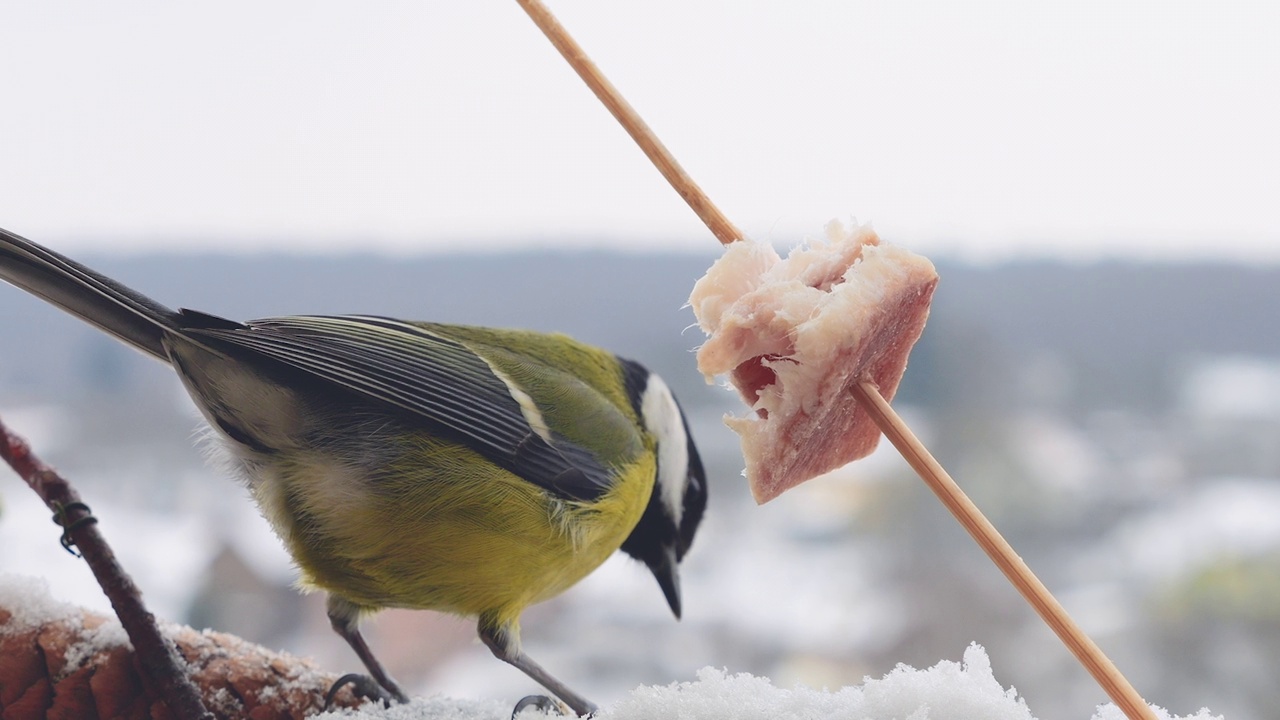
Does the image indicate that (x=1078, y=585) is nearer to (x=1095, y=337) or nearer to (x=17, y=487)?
(x=1095, y=337)

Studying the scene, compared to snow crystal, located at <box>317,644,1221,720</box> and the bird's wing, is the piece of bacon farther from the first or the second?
the bird's wing

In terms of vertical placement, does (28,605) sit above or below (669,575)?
above

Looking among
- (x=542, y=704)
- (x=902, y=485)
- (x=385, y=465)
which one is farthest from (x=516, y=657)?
(x=902, y=485)

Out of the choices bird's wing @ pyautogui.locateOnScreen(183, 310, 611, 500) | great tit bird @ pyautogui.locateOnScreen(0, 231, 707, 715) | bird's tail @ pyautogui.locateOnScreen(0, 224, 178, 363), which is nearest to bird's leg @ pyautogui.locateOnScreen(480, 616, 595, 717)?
great tit bird @ pyautogui.locateOnScreen(0, 231, 707, 715)

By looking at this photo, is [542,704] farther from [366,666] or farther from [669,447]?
[669,447]

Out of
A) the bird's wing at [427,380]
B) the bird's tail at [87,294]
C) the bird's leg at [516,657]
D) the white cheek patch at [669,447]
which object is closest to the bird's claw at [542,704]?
the bird's leg at [516,657]

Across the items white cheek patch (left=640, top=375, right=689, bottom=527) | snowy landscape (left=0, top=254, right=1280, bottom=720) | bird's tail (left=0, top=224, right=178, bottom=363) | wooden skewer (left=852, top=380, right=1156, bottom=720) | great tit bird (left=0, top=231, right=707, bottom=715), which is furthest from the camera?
snowy landscape (left=0, top=254, right=1280, bottom=720)

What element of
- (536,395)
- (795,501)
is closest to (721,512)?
(795,501)

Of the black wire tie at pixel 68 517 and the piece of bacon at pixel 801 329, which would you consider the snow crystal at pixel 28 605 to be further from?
the piece of bacon at pixel 801 329
